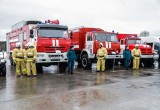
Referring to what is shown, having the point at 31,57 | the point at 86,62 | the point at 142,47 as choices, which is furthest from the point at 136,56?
the point at 31,57

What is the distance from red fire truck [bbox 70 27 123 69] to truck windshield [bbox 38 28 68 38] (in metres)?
2.46

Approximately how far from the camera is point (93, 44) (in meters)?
17.1

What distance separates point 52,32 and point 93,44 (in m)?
3.19

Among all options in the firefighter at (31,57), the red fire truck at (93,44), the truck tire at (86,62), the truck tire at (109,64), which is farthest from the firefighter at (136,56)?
the firefighter at (31,57)

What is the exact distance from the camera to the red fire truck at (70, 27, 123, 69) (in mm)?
17234

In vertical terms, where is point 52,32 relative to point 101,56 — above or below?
above

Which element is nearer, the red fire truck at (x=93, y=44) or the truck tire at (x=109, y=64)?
the red fire truck at (x=93, y=44)

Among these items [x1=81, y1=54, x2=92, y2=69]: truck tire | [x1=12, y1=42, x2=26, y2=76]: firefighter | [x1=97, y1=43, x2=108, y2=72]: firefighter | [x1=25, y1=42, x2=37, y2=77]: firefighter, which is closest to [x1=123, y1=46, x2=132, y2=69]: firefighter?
[x1=97, y1=43, x2=108, y2=72]: firefighter

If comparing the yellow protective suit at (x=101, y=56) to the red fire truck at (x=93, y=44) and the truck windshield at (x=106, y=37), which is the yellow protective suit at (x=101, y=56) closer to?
the red fire truck at (x=93, y=44)

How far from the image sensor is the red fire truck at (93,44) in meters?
17.2

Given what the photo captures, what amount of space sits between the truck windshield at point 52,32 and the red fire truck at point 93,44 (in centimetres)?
246

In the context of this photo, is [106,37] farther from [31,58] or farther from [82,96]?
[82,96]

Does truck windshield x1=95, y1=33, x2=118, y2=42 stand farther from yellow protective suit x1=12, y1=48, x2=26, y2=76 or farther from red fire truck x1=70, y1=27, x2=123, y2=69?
yellow protective suit x1=12, y1=48, x2=26, y2=76

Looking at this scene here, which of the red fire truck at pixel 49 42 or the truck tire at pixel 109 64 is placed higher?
the red fire truck at pixel 49 42
